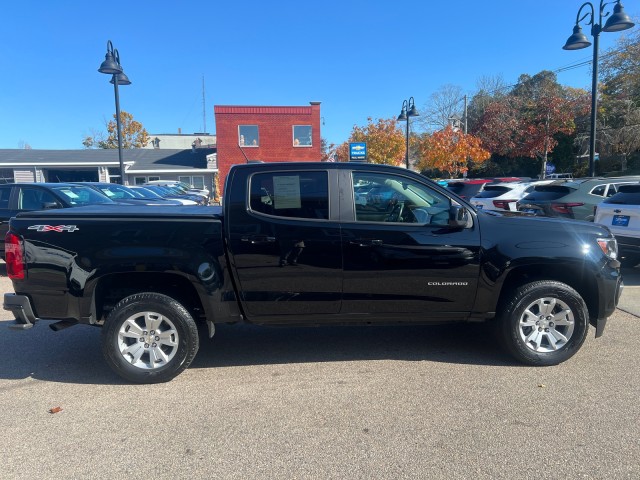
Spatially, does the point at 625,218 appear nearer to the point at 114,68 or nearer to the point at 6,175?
the point at 114,68

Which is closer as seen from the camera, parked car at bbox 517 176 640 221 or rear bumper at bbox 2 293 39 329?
rear bumper at bbox 2 293 39 329

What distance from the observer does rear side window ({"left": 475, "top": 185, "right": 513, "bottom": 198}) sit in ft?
38.7

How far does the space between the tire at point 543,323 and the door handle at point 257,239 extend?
224cm

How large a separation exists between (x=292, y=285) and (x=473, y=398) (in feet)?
5.70

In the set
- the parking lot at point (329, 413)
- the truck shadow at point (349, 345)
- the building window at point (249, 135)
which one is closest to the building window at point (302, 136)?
the building window at point (249, 135)

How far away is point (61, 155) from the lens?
34.2 meters

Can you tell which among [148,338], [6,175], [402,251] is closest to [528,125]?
[402,251]

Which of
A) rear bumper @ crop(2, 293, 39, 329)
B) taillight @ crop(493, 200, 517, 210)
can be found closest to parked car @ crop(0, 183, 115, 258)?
rear bumper @ crop(2, 293, 39, 329)

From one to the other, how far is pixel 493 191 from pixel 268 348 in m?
9.29

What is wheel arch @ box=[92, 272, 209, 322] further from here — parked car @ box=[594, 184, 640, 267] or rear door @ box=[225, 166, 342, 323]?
parked car @ box=[594, 184, 640, 267]

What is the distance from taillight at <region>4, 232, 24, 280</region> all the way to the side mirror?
146 inches

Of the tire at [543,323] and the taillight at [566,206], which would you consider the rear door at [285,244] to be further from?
the taillight at [566,206]

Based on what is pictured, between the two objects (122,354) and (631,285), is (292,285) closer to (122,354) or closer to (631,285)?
(122,354)

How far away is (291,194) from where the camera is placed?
4012 millimetres
